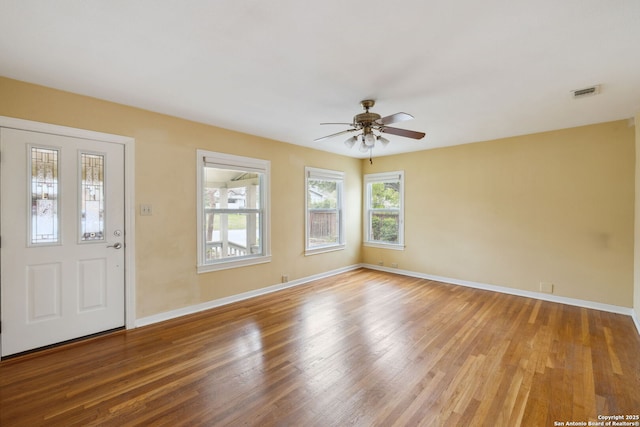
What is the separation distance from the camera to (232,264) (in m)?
4.04

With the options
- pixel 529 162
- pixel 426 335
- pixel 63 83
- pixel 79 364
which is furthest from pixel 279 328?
pixel 529 162

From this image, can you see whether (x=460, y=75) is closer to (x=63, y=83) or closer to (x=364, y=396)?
(x=364, y=396)

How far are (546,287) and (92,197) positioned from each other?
600 cm

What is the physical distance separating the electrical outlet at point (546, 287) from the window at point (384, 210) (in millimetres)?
2262

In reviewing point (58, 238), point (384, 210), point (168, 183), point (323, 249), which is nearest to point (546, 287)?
point (384, 210)

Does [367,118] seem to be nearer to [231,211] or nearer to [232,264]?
[231,211]

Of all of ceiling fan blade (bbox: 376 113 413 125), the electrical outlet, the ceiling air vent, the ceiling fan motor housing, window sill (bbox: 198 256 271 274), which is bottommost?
the electrical outlet

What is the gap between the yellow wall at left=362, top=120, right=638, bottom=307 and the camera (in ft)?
11.8

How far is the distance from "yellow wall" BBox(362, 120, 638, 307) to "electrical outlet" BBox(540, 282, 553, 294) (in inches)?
2.2

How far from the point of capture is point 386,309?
12.2 feet

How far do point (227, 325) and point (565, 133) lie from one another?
519 cm

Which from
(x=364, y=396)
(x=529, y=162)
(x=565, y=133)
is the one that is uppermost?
(x=565, y=133)

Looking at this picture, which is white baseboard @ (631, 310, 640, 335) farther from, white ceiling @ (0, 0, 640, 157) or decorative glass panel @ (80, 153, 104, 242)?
decorative glass panel @ (80, 153, 104, 242)

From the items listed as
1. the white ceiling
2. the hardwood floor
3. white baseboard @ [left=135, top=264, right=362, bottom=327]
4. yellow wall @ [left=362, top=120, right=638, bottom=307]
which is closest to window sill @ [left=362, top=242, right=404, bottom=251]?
yellow wall @ [left=362, top=120, right=638, bottom=307]
